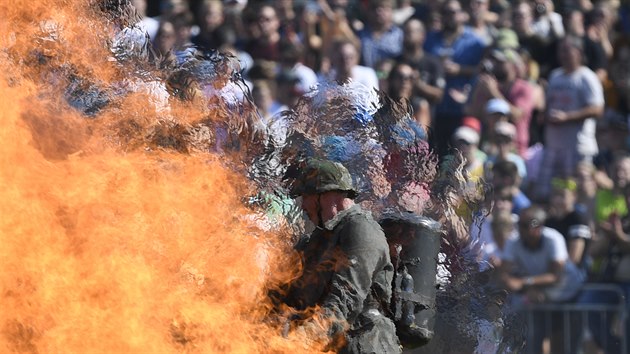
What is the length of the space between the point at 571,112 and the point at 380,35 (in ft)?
6.40

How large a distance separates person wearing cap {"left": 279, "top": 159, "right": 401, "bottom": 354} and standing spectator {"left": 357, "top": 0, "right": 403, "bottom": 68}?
573 centimetres

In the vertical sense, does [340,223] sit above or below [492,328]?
above

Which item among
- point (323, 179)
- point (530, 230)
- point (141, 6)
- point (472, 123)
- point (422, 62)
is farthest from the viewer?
point (422, 62)

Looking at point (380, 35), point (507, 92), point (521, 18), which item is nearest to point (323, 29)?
point (380, 35)

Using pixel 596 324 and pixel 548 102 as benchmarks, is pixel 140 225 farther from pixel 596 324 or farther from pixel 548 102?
pixel 548 102

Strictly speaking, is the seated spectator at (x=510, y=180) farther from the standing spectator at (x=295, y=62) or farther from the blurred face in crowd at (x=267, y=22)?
the blurred face in crowd at (x=267, y=22)

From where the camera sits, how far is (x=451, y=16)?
11594 mm

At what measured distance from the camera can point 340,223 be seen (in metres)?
5.71

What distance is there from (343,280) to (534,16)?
7236 millimetres

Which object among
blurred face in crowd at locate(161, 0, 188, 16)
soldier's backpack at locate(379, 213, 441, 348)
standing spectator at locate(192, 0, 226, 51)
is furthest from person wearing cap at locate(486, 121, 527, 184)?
soldier's backpack at locate(379, 213, 441, 348)

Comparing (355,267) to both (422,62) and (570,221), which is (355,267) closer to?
(570,221)

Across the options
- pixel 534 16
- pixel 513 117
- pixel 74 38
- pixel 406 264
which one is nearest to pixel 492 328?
pixel 406 264

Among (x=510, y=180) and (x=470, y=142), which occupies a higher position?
(x=470, y=142)

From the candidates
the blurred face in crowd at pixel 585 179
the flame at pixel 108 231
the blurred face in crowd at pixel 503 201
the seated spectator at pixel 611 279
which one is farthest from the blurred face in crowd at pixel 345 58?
the flame at pixel 108 231
